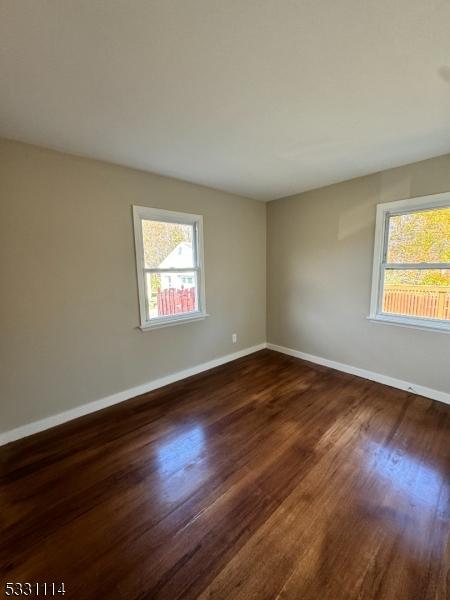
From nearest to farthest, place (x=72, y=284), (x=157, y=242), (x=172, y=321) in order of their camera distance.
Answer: (x=72, y=284)
(x=157, y=242)
(x=172, y=321)

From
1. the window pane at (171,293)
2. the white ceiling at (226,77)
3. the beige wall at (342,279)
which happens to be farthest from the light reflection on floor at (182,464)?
the white ceiling at (226,77)

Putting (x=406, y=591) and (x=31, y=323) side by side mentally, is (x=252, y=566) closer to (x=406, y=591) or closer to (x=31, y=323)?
(x=406, y=591)

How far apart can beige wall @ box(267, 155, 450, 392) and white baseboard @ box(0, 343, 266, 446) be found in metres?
1.38

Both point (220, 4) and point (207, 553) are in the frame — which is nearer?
point (220, 4)

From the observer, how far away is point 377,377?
10.2ft

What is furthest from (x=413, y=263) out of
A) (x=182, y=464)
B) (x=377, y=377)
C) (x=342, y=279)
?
(x=182, y=464)

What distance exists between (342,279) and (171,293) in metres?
2.26

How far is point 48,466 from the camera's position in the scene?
1.89 meters

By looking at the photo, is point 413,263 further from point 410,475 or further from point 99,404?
point 99,404

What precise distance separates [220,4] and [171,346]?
9.43ft

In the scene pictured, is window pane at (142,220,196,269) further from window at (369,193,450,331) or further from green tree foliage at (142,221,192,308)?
window at (369,193,450,331)

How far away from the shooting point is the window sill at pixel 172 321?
290cm

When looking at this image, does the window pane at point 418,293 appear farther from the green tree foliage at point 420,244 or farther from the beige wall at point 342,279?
the beige wall at point 342,279

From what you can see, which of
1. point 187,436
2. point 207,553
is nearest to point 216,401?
point 187,436
